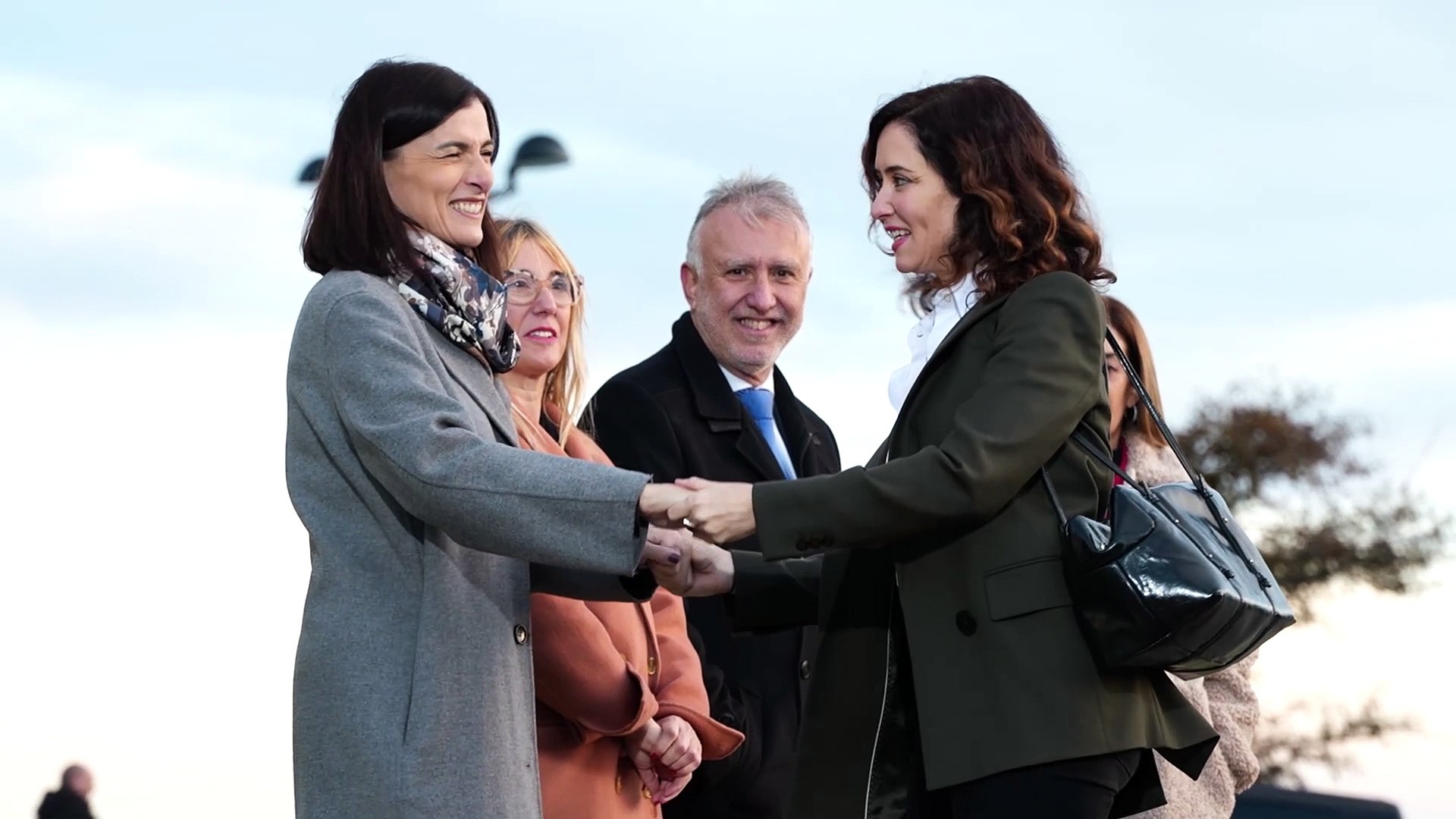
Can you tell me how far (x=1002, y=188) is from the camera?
337 centimetres

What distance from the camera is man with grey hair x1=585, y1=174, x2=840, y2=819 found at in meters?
4.56

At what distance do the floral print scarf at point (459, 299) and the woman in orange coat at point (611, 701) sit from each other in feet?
1.01

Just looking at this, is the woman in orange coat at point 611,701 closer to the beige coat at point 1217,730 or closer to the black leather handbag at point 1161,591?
the black leather handbag at point 1161,591

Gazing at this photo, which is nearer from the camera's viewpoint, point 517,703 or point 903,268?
point 517,703

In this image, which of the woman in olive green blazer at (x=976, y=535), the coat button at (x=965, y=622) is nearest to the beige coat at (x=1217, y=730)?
the woman in olive green blazer at (x=976, y=535)

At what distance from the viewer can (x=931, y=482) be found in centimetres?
307

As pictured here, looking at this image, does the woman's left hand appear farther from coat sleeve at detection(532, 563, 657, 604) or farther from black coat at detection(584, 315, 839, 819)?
black coat at detection(584, 315, 839, 819)

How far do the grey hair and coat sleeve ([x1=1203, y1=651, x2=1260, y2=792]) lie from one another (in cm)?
189

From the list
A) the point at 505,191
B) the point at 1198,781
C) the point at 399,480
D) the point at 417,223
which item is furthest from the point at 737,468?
the point at 505,191

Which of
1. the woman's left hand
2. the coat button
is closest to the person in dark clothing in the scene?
the woman's left hand

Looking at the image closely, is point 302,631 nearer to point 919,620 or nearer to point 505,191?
point 919,620

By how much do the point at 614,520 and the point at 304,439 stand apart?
57 centimetres

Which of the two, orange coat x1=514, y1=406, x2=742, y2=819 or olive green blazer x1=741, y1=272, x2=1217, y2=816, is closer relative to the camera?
olive green blazer x1=741, y1=272, x2=1217, y2=816

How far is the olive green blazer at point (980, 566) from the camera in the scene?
296 centimetres
